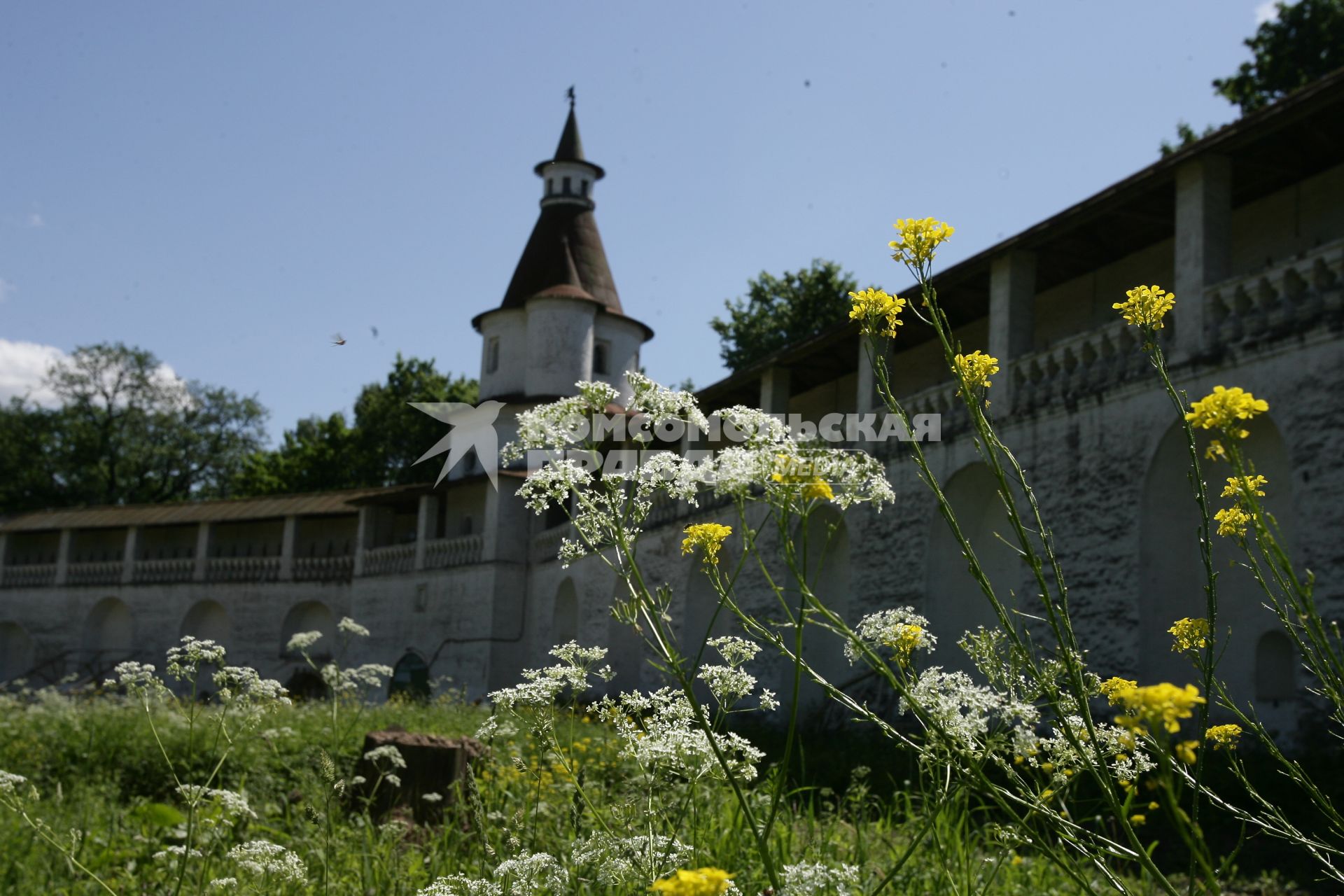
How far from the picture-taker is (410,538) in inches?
1267

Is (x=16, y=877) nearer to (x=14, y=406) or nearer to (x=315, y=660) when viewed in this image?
(x=315, y=660)

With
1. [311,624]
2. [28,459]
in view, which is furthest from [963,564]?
[28,459]

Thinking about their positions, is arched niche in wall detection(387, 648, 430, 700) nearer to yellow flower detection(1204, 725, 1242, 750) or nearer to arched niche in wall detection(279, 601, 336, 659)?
arched niche in wall detection(279, 601, 336, 659)

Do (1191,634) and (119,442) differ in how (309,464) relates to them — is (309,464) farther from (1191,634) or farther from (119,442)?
(1191,634)

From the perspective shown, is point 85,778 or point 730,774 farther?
point 85,778

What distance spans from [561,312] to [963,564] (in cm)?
1824

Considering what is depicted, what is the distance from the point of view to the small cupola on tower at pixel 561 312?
→ 1224 inches

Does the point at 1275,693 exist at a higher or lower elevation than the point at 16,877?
higher

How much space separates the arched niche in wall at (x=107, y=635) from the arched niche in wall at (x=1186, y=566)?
31339 millimetres

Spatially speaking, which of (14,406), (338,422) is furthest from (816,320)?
(14,406)

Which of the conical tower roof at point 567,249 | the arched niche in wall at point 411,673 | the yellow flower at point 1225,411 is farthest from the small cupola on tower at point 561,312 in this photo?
the yellow flower at point 1225,411

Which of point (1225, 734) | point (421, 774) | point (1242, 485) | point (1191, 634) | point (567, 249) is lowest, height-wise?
point (421, 774)

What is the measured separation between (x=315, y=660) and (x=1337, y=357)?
27.4 meters

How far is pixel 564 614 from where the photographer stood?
88.2ft
